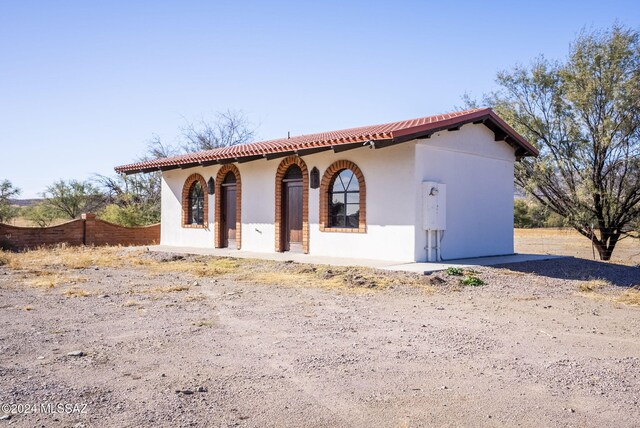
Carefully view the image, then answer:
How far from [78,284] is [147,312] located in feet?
11.2

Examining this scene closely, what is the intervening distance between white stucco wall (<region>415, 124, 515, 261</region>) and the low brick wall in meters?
11.8

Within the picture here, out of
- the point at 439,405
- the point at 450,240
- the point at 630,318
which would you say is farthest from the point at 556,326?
the point at 450,240

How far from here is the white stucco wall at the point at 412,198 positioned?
12.0 meters

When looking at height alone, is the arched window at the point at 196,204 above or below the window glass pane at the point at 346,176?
below

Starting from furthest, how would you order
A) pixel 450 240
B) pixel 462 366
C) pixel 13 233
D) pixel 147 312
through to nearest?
pixel 13 233 < pixel 450 240 < pixel 147 312 < pixel 462 366

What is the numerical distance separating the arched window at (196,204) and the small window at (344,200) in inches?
217

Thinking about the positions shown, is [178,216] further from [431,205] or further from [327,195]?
[431,205]

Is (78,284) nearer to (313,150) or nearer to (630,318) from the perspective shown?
(313,150)

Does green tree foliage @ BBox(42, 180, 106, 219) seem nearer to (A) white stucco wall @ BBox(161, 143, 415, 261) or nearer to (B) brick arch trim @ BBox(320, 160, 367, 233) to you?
(A) white stucco wall @ BBox(161, 143, 415, 261)

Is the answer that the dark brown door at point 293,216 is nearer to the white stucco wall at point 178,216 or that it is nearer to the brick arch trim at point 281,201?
the brick arch trim at point 281,201

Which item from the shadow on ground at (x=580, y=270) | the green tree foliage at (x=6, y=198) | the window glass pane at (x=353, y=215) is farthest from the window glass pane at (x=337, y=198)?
the green tree foliage at (x=6, y=198)

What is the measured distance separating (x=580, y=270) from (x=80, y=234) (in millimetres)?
15912

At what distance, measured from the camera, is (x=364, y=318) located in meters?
6.53

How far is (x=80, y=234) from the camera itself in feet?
63.0
